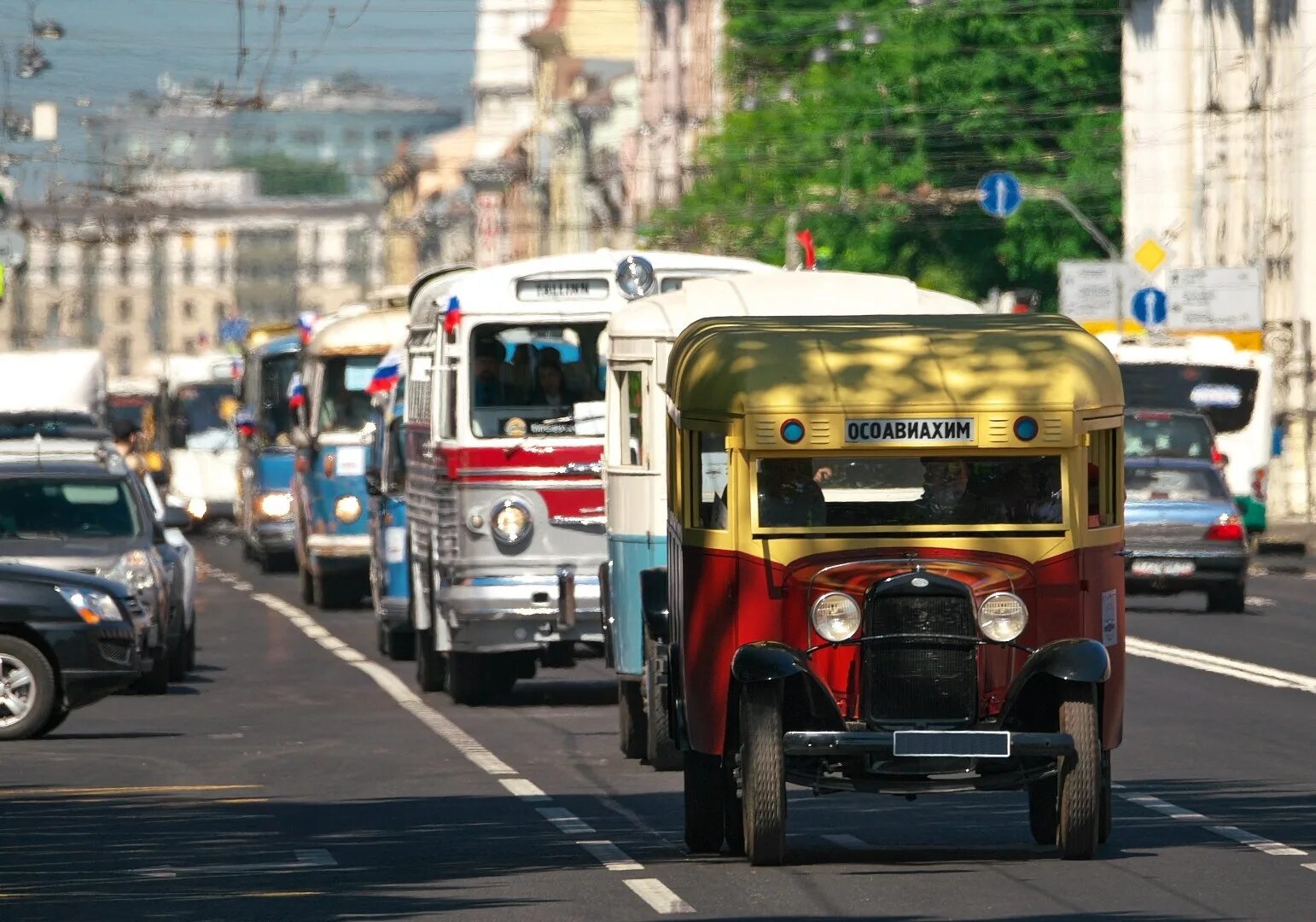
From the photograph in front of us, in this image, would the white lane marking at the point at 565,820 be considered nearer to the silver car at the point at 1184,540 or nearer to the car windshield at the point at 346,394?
the silver car at the point at 1184,540

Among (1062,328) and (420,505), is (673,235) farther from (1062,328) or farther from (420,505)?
(1062,328)

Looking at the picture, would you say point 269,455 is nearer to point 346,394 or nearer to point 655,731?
point 346,394

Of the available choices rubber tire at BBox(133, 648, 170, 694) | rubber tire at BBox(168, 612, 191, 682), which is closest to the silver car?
rubber tire at BBox(168, 612, 191, 682)

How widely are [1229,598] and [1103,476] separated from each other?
18248 millimetres

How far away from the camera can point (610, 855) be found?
1241 centimetres

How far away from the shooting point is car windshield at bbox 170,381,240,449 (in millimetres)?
62438

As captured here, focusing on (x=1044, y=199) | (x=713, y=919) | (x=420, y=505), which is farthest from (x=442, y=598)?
(x=1044, y=199)

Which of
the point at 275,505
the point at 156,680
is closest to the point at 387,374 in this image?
the point at 156,680

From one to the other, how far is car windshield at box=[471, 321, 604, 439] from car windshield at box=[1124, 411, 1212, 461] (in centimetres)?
1733

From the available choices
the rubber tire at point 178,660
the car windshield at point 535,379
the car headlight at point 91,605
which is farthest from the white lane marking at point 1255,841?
the rubber tire at point 178,660

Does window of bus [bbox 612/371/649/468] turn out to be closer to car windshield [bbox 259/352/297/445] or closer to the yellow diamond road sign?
car windshield [bbox 259/352/297/445]

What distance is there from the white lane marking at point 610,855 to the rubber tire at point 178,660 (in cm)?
1038

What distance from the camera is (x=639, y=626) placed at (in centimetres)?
1609

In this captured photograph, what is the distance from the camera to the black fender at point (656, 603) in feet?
44.5
